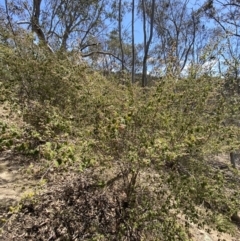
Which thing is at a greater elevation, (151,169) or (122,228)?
(151,169)

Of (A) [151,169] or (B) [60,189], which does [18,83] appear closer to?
(B) [60,189]

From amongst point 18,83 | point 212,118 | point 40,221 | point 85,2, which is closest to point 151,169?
point 212,118

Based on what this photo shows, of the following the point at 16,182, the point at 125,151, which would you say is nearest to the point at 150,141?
the point at 125,151

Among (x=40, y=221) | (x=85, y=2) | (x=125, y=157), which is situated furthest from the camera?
(x=85, y=2)

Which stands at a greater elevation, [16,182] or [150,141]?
[150,141]

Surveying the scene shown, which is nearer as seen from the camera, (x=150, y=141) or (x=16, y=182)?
(x=150, y=141)

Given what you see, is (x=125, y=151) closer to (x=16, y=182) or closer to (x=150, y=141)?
(x=150, y=141)

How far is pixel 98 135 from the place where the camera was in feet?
7.63

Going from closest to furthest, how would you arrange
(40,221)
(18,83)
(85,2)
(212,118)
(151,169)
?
1. (151,169)
2. (40,221)
3. (212,118)
4. (18,83)
5. (85,2)

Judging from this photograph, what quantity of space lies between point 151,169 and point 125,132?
387 millimetres

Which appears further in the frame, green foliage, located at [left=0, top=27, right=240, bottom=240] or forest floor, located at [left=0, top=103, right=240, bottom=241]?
forest floor, located at [left=0, top=103, right=240, bottom=241]

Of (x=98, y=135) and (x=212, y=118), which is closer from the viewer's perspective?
(x=98, y=135)

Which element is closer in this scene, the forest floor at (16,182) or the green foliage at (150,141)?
the green foliage at (150,141)

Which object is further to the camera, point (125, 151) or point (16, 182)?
point (16, 182)
